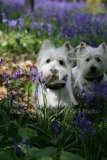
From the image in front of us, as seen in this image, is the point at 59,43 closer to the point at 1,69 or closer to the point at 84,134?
the point at 1,69

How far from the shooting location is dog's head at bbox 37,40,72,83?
15.0 feet

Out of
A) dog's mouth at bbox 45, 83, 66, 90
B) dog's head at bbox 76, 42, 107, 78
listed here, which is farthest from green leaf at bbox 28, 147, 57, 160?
dog's head at bbox 76, 42, 107, 78

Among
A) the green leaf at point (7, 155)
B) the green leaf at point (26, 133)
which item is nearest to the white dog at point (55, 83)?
the green leaf at point (26, 133)

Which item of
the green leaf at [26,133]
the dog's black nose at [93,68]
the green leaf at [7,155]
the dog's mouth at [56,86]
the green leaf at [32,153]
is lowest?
the green leaf at [7,155]

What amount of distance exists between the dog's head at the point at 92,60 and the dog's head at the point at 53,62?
0.97ft

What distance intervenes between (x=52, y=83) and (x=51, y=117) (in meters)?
0.64

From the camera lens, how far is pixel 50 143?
12.1ft

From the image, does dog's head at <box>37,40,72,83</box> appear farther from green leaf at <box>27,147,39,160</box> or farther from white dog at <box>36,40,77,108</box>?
green leaf at <box>27,147,39,160</box>

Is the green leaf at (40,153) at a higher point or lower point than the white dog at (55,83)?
lower

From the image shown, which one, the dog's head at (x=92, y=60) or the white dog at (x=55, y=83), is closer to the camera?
the white dog at (x=55, y=83)

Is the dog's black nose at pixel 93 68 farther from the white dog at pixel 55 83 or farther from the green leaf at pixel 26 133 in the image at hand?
the green leaf at pixel 26 133

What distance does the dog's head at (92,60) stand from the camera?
515 cm

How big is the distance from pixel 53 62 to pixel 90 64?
593mm

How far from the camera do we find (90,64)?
16.8 feet
